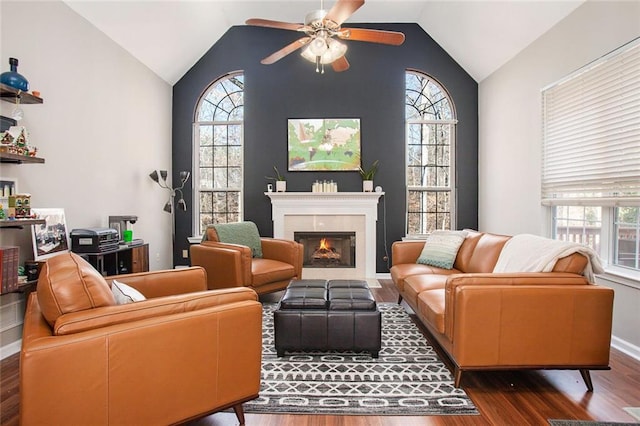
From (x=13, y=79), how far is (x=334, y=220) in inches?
154

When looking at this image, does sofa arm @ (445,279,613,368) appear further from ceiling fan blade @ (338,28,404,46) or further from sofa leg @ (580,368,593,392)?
ceiling fan blade @ (338,28,404,46)

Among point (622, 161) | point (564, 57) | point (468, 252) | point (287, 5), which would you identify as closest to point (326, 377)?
point (468, 252)

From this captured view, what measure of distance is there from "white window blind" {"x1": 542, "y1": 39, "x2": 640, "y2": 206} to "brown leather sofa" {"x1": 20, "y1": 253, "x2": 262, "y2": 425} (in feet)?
10.2

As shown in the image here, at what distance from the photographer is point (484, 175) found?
207 inches

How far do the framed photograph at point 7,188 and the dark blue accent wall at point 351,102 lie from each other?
3.02 m

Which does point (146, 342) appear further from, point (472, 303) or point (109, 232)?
point (109, 232)

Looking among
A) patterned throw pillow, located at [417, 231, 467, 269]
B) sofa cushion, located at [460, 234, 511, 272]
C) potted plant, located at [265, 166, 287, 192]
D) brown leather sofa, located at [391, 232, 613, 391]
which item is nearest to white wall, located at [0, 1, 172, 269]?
potted plant, located at [265, 166, 287, 192]

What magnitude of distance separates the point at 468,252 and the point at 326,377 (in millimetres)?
2091

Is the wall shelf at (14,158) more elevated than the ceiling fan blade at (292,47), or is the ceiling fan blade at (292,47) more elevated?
the ceiling fan blade at (292,47)

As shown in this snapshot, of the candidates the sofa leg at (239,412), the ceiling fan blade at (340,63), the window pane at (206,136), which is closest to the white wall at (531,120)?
the ceiling fan blade at (340,63)

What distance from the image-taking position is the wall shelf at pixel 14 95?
2437 millimetres

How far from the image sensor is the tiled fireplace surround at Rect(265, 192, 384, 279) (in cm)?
532

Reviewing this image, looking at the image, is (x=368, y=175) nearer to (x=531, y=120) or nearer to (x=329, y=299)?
(x=531, y=120)

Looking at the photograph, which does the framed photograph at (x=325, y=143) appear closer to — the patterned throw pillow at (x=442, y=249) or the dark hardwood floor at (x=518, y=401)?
the patterned throw pillow at (x=442, y=249)
